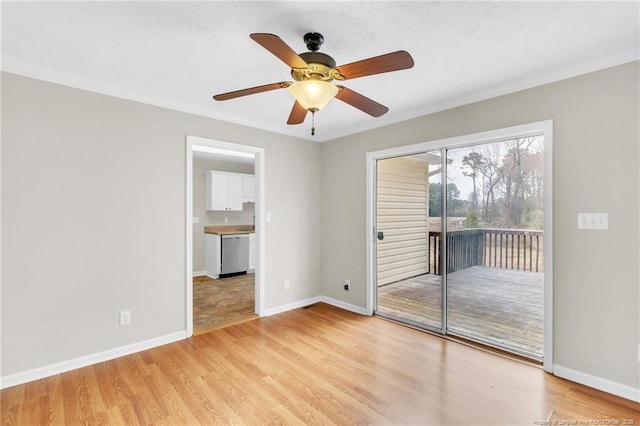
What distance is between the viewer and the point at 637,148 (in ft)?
6.93

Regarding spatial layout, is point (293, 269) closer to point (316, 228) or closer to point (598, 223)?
point (316, 228)

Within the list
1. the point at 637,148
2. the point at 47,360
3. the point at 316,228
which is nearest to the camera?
the point at 637,148

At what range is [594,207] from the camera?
2.29 metres

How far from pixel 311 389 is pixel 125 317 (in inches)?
74.7

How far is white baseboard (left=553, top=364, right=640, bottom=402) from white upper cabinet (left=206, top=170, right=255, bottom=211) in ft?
18.5

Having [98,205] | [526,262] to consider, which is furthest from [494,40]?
[98,205]

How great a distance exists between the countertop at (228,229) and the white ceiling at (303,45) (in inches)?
134

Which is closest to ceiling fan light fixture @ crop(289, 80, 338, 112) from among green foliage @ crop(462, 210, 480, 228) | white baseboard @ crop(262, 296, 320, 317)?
green foliage @ crop(462, 210, 480, 228)

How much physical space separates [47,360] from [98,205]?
52.1 inches

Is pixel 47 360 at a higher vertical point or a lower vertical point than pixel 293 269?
lower

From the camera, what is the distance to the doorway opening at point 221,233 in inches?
143

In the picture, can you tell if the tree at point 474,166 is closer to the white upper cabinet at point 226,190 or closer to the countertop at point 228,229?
the countertop at point 228,229

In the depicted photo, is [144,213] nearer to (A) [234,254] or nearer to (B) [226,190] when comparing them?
(A) [234,254]

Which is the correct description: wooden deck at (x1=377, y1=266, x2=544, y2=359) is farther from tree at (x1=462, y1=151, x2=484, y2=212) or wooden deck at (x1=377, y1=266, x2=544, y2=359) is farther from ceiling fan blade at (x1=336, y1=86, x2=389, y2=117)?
ceiling fan blade at (x1=336, y1=86, x2=389, y2=117)
